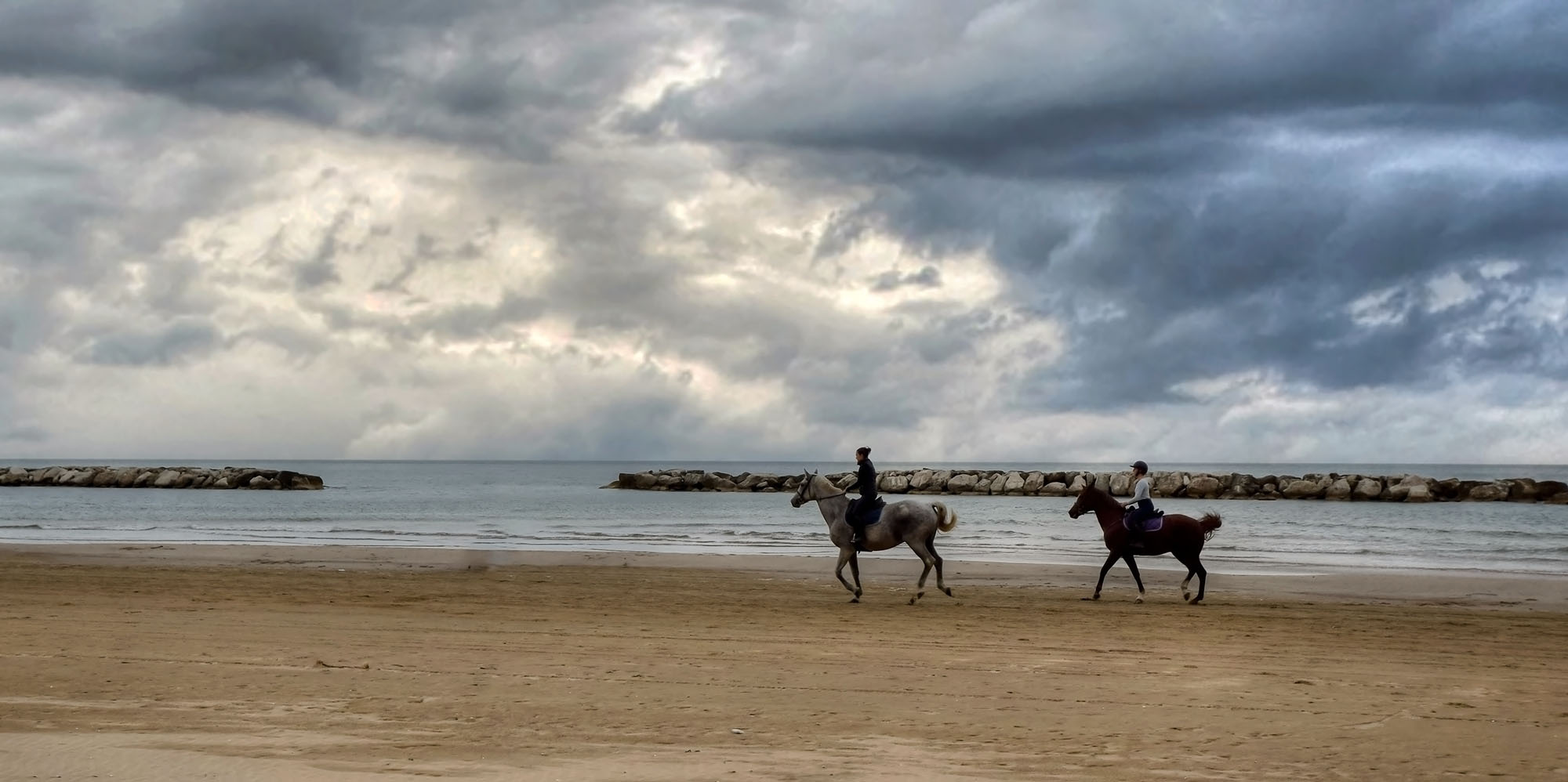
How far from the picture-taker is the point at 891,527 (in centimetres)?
1886

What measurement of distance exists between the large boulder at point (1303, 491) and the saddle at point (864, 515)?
54.7 meters

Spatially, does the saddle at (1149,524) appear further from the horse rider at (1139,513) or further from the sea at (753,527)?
the sea at (753,527)

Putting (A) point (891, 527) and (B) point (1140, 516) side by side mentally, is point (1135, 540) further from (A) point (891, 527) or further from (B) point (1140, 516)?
(A) point (891, 527)

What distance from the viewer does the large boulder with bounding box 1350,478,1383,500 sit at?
218 feet

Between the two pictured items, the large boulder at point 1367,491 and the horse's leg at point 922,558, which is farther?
the large boulder at point 1367,491

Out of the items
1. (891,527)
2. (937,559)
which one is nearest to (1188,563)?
(937,559)

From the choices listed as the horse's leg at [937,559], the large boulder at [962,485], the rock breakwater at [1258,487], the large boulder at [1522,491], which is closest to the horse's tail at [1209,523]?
the horse's leg at [937,559]

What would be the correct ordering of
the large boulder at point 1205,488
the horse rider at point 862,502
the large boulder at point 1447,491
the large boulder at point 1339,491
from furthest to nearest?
1. the large boulder at point 1205,488
2. the large boulder at point 1339,491
3. the large boulder at point 1447,491
4. the horse rider at point 862,502

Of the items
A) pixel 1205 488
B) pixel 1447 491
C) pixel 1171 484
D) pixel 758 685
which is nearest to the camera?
pixel 758 685

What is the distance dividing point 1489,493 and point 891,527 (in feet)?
198

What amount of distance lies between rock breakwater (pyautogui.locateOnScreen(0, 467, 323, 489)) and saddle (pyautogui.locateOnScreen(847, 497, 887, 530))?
257 feet

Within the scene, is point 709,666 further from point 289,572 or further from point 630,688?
point 289,572

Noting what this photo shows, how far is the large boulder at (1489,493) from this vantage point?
216 ft

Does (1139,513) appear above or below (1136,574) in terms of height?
above
